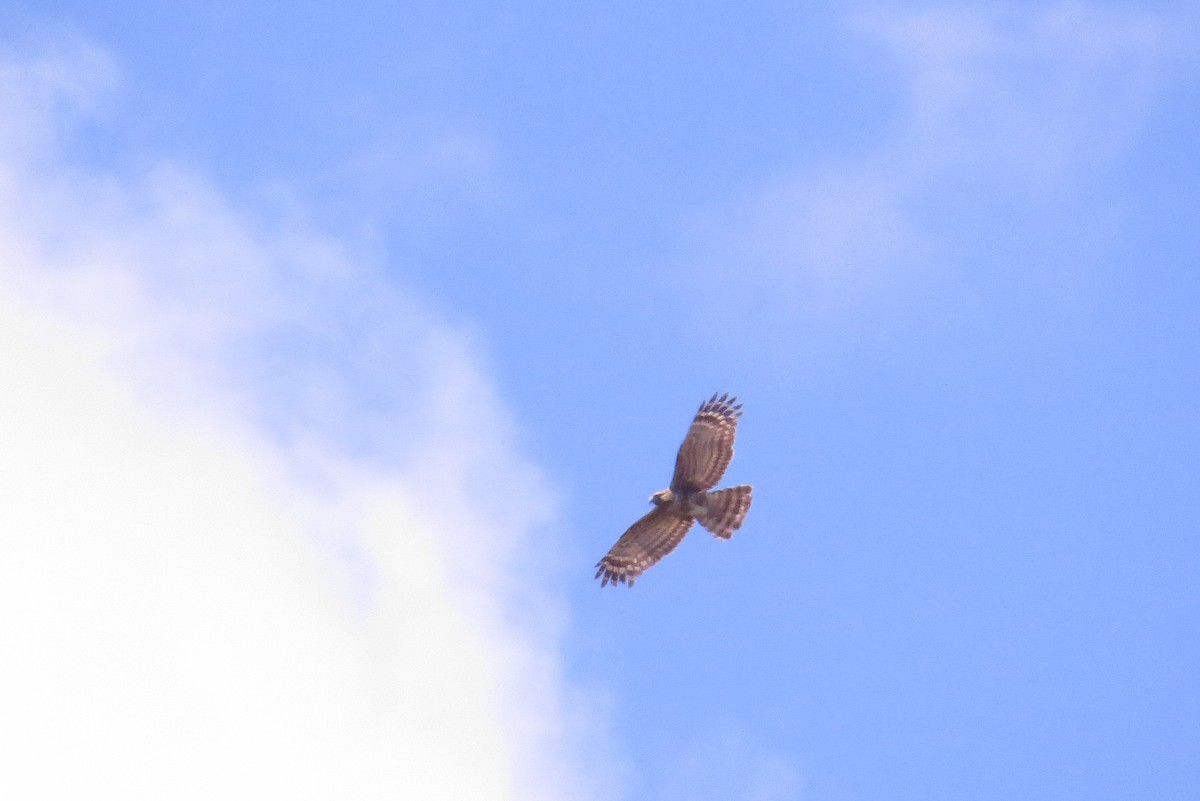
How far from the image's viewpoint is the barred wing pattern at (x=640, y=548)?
3416cm

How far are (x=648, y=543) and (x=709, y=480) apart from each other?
1.85 meters

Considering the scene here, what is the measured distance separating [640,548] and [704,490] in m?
1.88

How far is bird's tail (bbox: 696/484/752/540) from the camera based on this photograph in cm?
3316

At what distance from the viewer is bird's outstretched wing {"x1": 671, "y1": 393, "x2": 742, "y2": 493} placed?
110ft

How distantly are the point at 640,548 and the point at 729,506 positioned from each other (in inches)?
82.9

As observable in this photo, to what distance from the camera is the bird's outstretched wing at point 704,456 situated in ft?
110

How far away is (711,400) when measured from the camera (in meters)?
34.0

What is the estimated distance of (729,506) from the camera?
3325 cm

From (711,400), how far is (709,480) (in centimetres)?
153

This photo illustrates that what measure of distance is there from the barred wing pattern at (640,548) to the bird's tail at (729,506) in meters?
0.91

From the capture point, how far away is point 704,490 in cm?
3338

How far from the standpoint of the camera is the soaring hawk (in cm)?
3325

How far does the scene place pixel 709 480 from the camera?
110 ft

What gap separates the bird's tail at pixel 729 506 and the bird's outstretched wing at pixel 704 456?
29cm
